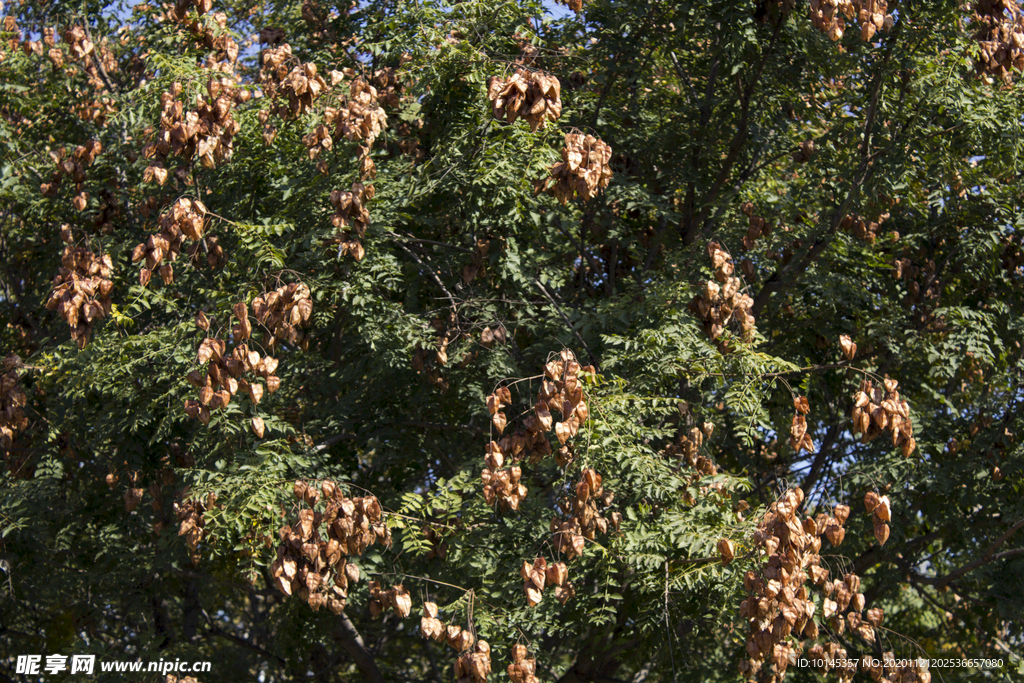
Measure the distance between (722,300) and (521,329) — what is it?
1.69 m

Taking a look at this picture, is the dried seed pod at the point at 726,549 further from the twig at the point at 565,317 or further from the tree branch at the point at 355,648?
the tree branch at the point at 355,648

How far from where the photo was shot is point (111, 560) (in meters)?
6.43

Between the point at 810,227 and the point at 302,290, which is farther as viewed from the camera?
the point at 810,227

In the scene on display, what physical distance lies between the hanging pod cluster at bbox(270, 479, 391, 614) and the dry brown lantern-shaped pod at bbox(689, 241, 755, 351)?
2.16 m

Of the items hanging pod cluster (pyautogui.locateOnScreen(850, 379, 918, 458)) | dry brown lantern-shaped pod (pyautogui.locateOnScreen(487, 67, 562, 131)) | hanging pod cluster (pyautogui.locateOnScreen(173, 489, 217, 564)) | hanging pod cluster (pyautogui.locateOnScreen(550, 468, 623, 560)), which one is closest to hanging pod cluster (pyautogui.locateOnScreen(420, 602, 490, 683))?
hanging pod cluster (pyautogui.locateOnScreen(550, 468, 623, 560))

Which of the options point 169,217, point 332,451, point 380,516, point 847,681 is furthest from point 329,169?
point 847,681

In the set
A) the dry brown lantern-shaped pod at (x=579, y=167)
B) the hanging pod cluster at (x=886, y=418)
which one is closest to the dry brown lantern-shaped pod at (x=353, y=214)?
the dry brown lantern-shaped pod at (x=579, y=167)

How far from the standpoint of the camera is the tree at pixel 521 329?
493 cm

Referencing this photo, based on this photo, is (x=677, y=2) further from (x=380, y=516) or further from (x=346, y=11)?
(x=380, y=516)

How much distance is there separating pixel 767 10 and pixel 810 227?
1511 mm

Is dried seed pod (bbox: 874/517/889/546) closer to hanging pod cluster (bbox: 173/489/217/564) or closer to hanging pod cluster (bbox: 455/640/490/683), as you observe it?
hanging pod cluster (bbox: 455/640/490/683)

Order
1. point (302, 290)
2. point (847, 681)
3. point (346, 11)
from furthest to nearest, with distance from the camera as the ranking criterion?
point (346, 11)
point (847, 681)
point (302, 290)

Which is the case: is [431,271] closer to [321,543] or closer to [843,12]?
[321,543]

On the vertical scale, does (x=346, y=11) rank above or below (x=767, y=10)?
above
